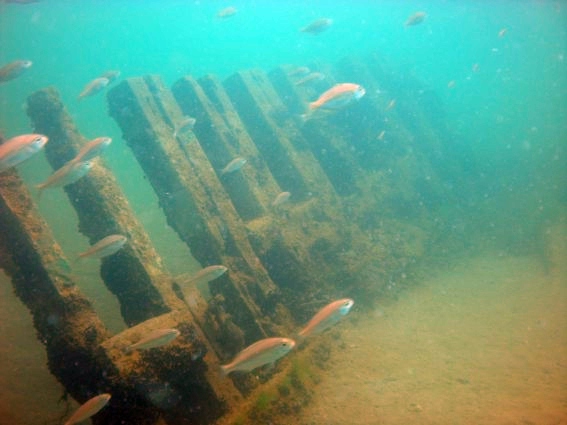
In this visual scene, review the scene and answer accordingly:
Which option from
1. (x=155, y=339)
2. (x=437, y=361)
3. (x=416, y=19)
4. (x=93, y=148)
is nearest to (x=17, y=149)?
(x=93, y=148)

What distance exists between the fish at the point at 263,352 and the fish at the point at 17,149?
151 inches

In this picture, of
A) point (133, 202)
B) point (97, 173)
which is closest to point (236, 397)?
point (97, 173)

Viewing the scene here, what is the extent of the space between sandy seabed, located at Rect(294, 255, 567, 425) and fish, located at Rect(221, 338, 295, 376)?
1845 mm

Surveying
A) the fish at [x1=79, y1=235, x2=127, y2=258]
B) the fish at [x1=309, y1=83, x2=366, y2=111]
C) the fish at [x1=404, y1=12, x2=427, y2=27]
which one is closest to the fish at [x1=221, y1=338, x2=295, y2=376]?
the fish at [x1=79, y1=235, x2=127, y2=258]

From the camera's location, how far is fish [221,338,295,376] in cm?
361

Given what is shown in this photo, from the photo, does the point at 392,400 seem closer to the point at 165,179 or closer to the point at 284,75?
the point at 165,179

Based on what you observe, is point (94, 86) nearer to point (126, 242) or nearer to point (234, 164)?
point (234, 164)

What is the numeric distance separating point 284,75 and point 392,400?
1081cm

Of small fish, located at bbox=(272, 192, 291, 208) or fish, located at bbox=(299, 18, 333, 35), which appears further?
fish, located at bbox=(299, 18, 333, 35)

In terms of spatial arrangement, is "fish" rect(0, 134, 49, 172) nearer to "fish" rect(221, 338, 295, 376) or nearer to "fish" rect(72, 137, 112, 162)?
"fish" rect(72, 137, 112, 162)

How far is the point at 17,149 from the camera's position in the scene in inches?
166

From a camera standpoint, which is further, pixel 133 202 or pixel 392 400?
pixel 133 202

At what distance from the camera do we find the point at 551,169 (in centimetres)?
2027

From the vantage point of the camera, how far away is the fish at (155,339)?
398 cm
